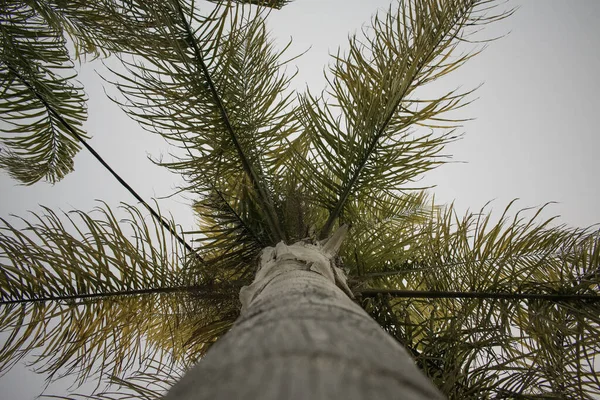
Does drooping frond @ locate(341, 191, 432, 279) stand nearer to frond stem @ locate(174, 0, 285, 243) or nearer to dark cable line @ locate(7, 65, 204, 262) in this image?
frond stem @ locate(174, 0, 285, 243)

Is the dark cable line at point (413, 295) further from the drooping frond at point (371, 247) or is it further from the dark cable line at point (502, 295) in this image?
the drooping frond at point (371, 247)

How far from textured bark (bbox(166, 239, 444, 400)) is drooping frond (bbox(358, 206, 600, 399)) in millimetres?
1028

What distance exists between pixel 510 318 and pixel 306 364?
1501 millimetres

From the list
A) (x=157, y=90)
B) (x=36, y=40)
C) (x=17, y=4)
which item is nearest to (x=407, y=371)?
(x=157, y=90)

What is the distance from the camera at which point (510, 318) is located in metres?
1.47

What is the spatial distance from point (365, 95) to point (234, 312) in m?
1.33

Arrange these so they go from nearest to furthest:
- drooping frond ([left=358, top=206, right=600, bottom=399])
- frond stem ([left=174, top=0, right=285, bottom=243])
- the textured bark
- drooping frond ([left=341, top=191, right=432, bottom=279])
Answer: the textured bark → drooping frond ([left=358, top=206, right=600, bottom=399]) → frond stem ([left=174, top=0, right=285, bottom=243]) → drooping frond ([left=341, top=191, right=432, bottom=279])

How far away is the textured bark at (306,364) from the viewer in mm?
296

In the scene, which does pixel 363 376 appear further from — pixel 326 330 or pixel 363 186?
pixel 363 186

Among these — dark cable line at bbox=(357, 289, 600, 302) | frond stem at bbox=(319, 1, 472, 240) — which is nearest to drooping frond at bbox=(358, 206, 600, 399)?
dark cable line at bbox=(357, 289, 600, 302)

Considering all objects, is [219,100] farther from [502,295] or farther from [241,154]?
[502,295]

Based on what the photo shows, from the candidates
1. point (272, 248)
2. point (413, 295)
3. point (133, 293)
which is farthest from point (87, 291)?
point (413, 295)

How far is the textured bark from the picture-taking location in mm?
296

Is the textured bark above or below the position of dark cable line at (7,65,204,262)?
below
